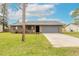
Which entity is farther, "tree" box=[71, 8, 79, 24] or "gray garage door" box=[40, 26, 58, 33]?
"tree" box=[71, 8, 79, 24]

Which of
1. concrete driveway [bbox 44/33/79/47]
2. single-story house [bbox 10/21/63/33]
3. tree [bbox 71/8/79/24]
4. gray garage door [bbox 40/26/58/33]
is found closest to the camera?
concrete driveway [bbox 44/33/79/47]

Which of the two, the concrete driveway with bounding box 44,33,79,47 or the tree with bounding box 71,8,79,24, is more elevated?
the tree with bounding box 71,8,79,24

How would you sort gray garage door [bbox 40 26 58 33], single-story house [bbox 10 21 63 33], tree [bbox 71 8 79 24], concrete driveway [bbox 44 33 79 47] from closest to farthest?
concrete driveway [bbox 44 33 79 47]
single-story house [bbox 10 21 63 33]
gray garage door [bbox 40 26 58 33]
tree [bbox 71 8 79 24]

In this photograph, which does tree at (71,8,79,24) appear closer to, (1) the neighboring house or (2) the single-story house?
(1) the neighboring house

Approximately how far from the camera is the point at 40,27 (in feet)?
47.6

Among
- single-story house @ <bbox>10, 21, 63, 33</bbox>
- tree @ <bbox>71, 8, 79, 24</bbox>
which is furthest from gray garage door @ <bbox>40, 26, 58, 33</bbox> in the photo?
tree @ <bbox>71, 8, 79, 24</bbox>

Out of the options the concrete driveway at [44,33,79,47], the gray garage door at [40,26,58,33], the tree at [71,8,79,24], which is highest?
the tree at [71,8,79,24]

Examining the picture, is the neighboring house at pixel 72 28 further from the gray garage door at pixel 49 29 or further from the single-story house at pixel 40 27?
the gray garage door at pixel 49 29

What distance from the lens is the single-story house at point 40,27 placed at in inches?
550

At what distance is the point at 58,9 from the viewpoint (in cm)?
1427

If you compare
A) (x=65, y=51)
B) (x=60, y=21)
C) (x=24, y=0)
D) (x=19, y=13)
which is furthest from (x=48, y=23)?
(x=65, y=51)

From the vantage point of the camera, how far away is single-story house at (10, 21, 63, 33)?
1396cm

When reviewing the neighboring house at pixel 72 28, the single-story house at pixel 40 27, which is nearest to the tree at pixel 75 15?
the neighboring house at pixel 72 28

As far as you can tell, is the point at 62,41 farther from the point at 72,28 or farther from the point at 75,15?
the point at 75,15
